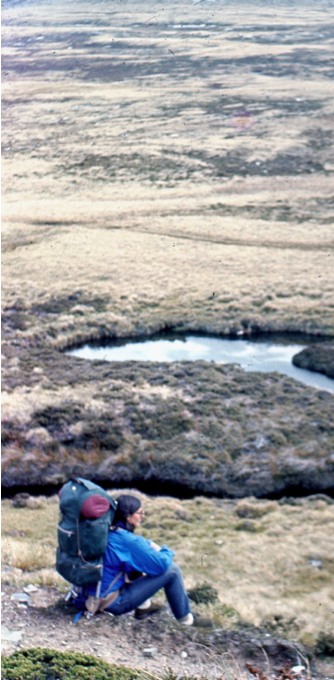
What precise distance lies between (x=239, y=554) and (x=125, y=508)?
649cm

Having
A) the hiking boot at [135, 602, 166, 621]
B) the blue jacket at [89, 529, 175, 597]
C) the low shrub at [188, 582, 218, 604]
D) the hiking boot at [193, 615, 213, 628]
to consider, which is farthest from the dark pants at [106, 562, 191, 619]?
the low shrub at [188, 582, 218, 604]

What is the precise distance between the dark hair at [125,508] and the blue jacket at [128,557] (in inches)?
4.1

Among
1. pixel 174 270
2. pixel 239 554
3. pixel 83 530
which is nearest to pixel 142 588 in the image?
pixel 83 530

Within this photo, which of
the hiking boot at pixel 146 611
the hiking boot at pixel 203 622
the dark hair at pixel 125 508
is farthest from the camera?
the hiking boot at pixel 203 622

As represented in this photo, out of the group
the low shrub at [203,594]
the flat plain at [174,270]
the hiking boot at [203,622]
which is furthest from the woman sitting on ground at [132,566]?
the low shrub at [203,594]

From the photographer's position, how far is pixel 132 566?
317 inches

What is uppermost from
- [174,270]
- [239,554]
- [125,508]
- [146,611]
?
[125,508]

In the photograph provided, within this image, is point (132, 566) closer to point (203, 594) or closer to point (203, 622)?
point (203, 622)

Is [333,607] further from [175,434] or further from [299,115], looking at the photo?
[299,115]

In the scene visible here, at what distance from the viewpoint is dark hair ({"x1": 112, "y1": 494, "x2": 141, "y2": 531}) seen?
7988mm

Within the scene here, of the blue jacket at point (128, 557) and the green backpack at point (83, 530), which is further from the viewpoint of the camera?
the blue jacket at point (128, 557)

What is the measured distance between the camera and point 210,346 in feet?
90.0

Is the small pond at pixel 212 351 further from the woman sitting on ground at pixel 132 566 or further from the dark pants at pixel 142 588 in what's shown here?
the woman sitting on ground at pixel 132 566

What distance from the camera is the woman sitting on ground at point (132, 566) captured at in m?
8.01
